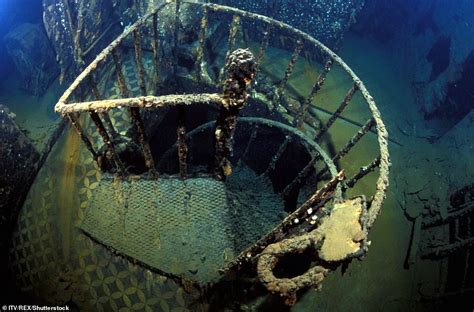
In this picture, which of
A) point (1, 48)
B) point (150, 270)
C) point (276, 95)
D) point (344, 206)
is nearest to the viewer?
point (344, 206)

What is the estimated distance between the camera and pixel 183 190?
292 centimetres

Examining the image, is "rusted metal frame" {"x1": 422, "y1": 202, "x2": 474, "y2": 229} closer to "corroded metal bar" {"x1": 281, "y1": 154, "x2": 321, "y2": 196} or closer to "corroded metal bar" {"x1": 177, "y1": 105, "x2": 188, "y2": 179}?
"corroded metal bar" {"x1": 281, "y1": 154, "x2": 321, "y2": 196}

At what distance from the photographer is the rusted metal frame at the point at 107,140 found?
2.20m

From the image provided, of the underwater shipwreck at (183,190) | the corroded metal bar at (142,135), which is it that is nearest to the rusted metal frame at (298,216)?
the underwater shipwreck at (183,190)

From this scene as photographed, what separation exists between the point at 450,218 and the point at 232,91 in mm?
3570

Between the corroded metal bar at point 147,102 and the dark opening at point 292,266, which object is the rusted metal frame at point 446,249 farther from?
the corroded metal bar at point 147,102

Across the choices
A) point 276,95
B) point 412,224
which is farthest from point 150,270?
point 412,224

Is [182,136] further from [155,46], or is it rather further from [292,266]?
[292,266]

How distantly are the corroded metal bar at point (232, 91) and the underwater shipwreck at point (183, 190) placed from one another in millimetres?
10

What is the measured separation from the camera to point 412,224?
4227 mm

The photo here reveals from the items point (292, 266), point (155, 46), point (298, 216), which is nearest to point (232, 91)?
point (298, 216)

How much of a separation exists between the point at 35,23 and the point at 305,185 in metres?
5.13

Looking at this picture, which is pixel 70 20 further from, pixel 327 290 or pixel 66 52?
pixel 327 290

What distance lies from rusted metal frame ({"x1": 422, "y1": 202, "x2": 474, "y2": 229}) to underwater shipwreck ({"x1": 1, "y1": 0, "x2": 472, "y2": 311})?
2.3 inches
